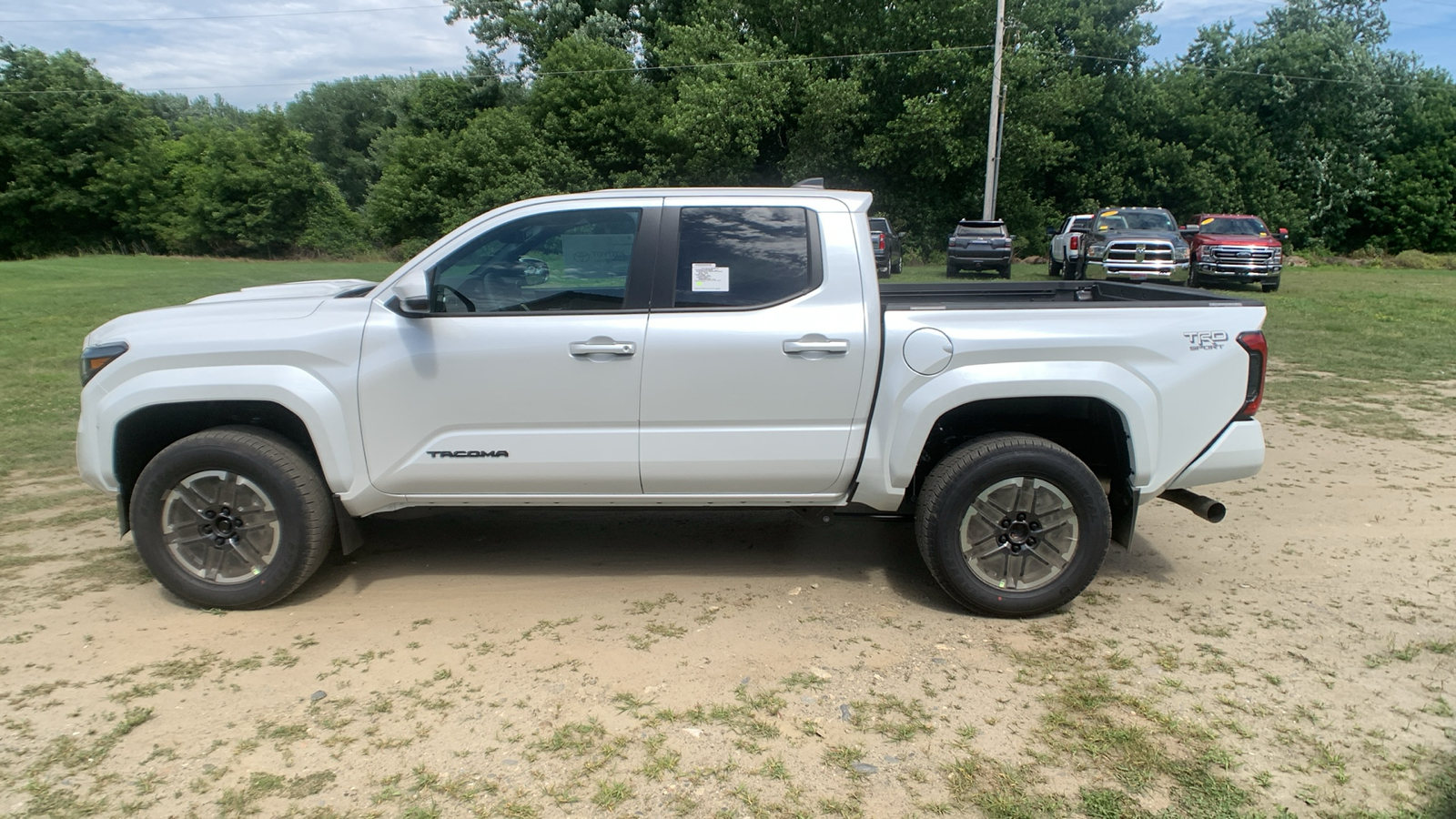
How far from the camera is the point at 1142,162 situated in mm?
40312

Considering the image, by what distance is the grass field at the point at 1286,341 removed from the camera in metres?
8.70

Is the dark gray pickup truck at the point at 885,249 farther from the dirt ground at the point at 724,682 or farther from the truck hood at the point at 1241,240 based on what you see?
the dirt ground at the point at 724,682

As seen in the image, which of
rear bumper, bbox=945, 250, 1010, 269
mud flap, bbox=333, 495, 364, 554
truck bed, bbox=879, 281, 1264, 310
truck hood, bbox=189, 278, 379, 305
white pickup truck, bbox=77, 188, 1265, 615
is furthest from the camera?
rear bumper, bbox=945, 250, 1010, 269

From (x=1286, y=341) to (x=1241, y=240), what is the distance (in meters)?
10.8

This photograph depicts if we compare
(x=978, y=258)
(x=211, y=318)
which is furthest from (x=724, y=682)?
(x=978, y=258)

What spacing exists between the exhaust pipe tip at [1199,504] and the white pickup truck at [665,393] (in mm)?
25

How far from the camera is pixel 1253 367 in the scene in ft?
14.2

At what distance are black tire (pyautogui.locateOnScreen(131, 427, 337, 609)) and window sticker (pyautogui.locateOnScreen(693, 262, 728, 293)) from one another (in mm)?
1940

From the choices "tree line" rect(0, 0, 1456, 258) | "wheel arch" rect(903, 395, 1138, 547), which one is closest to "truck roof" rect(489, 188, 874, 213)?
"wheel arch" rect(903, 395, 1138, 547)

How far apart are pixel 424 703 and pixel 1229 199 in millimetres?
43683

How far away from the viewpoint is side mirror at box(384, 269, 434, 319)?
4188 millimetres

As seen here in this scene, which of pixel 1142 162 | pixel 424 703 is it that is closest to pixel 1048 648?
pixel 424 703

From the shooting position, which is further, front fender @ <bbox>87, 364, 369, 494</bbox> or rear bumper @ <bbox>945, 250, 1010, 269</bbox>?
rear bumper @ <bbox>945, 250, 1010, 269</bbox>

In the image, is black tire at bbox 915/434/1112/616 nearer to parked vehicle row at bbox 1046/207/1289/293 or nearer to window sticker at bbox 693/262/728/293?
window sticker at bbox 693/262/728/293
